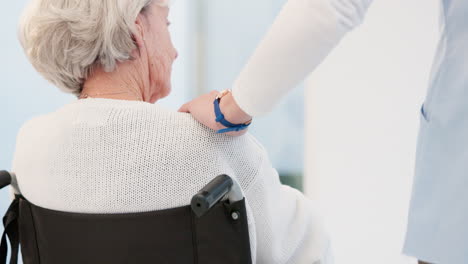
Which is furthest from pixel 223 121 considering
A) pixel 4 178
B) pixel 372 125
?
pixel 372 125

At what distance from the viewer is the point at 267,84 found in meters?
0.75

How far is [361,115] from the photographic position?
105 inches

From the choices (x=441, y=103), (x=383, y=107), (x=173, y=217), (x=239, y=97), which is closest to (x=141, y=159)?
(x=173, y=217)

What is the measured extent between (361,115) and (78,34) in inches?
74.9

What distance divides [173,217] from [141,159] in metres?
0.12

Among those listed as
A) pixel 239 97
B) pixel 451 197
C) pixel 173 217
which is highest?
pixel 239 97

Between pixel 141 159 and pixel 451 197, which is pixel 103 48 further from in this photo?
pixel 451 197

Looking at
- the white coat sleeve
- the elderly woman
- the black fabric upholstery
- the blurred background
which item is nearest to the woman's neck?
the elderly woman

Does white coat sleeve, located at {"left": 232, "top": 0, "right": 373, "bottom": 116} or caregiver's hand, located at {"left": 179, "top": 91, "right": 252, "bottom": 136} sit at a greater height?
white coat sleeve, located at {"left": 232, "top": 0, "right": 373, "bottom": 116}

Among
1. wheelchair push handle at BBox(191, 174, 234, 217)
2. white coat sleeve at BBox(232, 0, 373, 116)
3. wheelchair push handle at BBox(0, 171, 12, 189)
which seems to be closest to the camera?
white coat sleeve at BBox(232, 0, 373, 116)

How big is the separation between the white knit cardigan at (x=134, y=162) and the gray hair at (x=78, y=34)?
0.11 metres

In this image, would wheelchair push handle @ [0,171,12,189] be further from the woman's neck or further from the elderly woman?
the woman's neck

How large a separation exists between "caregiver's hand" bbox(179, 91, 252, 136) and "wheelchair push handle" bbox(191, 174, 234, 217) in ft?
0.31

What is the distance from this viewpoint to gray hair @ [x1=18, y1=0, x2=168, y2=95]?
1025mm
